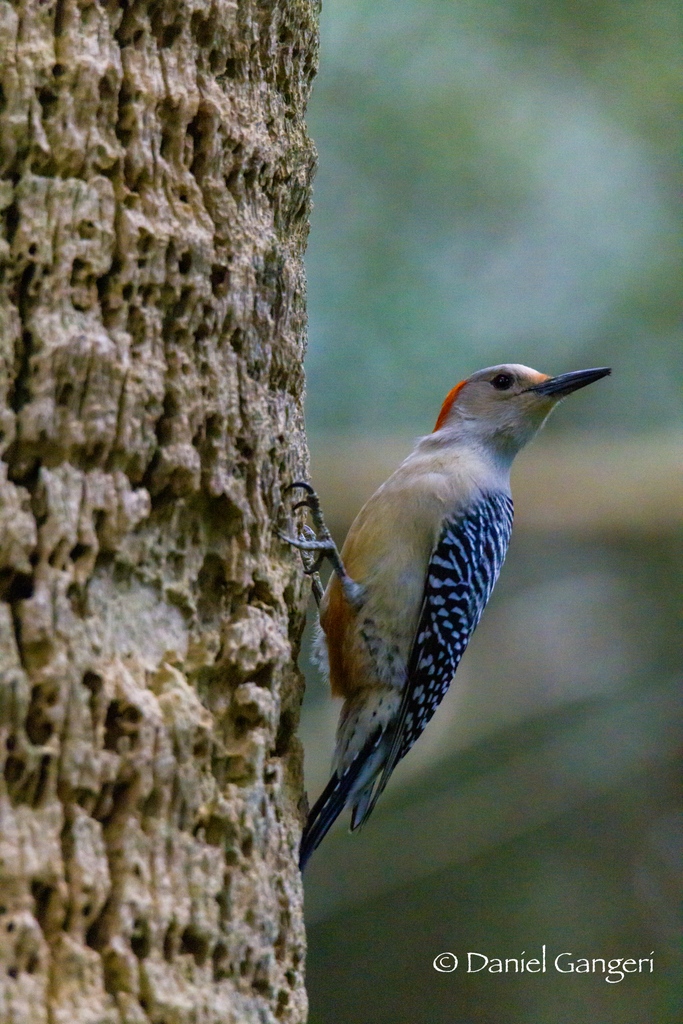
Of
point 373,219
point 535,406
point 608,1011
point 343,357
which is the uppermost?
point 373,219

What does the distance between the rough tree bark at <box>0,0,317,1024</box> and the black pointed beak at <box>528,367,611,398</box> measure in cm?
163

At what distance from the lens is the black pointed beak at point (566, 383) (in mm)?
3834

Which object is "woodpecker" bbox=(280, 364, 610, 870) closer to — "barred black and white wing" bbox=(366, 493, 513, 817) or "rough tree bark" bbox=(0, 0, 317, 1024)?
"barred black and white wing" bbox=(366, 493, 513, 817)

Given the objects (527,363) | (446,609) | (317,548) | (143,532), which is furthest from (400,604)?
(527,363)

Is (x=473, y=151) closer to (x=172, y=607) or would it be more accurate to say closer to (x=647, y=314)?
(x=647, y=314)

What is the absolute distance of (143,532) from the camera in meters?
2.18

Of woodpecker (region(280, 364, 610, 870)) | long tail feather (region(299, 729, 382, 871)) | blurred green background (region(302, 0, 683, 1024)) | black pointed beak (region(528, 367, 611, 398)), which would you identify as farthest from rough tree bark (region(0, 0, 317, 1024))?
blurred green background (region(302, 0, 683, 1024))

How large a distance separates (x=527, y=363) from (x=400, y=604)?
13.9 feet

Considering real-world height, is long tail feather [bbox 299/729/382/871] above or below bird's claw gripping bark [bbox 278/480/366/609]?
below

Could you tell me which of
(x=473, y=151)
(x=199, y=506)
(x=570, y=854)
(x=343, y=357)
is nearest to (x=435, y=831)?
→ (x=570, y=854)

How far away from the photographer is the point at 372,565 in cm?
348

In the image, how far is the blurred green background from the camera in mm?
→ 6879

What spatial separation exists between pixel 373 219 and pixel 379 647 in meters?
4.68

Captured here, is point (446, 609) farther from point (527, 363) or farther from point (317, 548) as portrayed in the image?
point (527, 363)
